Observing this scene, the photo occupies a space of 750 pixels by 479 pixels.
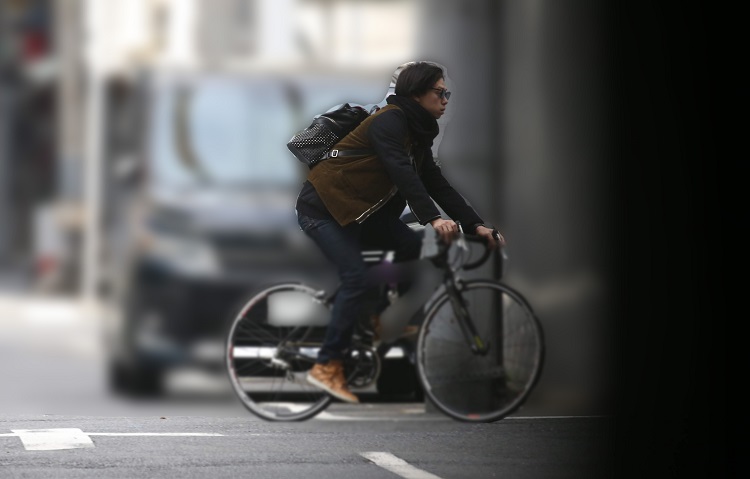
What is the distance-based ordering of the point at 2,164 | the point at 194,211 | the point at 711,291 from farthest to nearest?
1. the point at 2,164
2. the point at 194,211
3. the point at 711,291

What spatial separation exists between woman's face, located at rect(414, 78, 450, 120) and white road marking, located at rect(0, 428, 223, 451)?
5.70 ft

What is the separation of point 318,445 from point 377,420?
4.13 feet

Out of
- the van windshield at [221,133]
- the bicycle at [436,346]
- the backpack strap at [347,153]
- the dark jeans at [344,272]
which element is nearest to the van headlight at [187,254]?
the van windshield at [221,133]

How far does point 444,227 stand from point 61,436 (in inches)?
74.8

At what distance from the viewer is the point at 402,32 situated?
10352 mm

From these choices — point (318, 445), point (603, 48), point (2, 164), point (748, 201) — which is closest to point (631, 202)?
point (603, 48)

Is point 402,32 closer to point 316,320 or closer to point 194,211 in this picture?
point 194,211

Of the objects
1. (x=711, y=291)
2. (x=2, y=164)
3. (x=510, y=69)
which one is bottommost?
(x=2, y=164)

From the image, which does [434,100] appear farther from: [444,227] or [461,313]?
A: [461,313]

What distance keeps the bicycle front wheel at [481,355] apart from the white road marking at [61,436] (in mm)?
1103

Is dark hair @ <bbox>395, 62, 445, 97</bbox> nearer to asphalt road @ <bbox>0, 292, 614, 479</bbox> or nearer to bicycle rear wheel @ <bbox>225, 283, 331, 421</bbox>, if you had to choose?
bicycle rear wheel @ <bbox>225, 283, 331, 421</bbox>

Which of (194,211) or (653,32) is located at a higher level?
(653,32)

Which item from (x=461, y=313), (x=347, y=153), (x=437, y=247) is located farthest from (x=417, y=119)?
(x=461, y=313)

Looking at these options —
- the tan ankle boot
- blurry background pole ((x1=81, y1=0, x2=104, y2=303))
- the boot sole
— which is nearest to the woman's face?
the tan ankle boot
